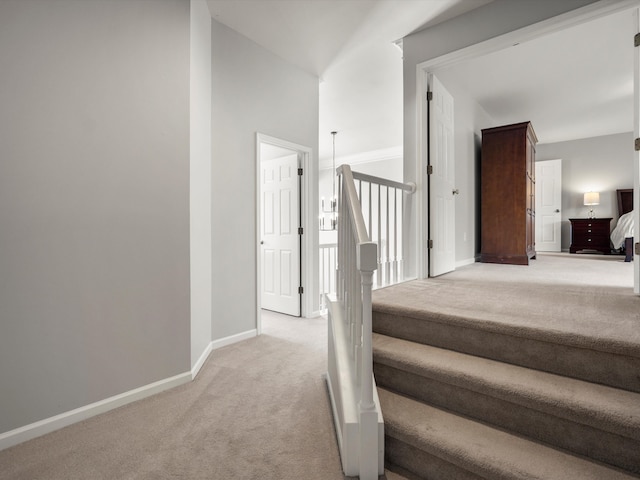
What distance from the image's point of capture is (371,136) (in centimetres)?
686

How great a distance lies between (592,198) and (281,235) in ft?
22.1

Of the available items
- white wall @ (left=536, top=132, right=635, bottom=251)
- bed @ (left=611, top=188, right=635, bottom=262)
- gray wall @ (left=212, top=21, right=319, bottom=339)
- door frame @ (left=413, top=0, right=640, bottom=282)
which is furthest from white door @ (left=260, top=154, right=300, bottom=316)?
white wall @ (left=536, top=132, right=635, bottom=251)

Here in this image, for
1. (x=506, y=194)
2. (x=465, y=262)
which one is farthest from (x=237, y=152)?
(x=506, y=194)

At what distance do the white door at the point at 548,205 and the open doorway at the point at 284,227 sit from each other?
626 cm

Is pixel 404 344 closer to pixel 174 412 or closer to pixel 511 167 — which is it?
pixel 174 412

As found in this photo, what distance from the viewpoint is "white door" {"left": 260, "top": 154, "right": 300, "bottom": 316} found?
4.02m

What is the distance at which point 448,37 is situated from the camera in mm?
3012

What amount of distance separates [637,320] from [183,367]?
276cm

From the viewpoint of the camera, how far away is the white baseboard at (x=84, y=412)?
166cm

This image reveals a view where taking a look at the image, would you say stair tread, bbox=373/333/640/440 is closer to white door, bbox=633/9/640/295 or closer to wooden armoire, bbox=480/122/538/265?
white door, bbox=633/9/640/295

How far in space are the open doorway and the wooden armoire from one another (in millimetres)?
2688

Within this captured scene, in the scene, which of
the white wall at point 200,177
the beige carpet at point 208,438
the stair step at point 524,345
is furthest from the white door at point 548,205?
the white wall at point 200,177

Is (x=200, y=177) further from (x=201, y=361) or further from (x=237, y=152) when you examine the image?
(x=201, y=361)

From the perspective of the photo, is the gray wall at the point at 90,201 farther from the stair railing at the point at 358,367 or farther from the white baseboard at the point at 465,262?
the white baseboard at the point at 465,262
